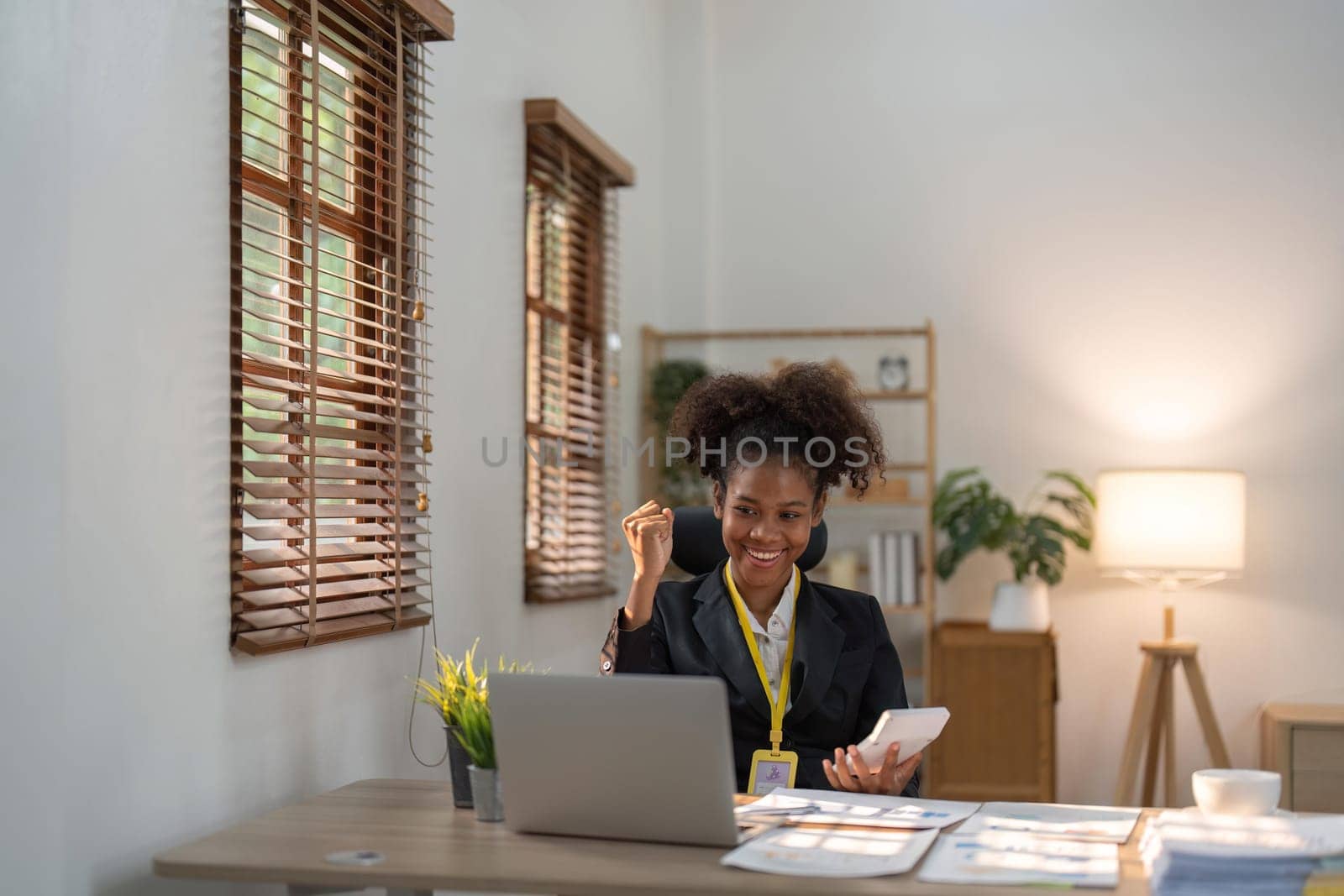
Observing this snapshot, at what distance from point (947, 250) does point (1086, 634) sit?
4.80 feet

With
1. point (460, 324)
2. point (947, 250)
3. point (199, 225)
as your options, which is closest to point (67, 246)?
point (199, 225)

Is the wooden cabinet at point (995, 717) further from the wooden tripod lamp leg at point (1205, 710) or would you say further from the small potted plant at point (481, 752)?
the small potted plant at point (481, 752)

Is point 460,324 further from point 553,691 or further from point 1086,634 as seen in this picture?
point 1086,634

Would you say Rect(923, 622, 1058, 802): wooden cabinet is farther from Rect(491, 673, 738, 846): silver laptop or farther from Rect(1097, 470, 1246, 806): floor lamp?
Rect(491, 673, 738, 846): silver laptop

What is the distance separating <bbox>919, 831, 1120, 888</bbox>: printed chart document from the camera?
5.11 ft

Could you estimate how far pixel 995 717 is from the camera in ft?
14.7

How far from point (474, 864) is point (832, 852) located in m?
0.43

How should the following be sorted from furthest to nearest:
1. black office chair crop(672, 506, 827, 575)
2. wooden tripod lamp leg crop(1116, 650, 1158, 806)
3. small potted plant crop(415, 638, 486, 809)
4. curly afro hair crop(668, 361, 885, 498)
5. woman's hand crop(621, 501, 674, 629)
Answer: wooden tripod lamp leg crop(1116, 650, 1158, 806), black office chair crop(672, 506, 827, 575), curly afro hair crop(668, 361, 885, 498), woman's hand crop(621, 501, 674, 629), small potted plant crop(415, 638, 486, 809)

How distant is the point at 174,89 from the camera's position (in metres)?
2.02

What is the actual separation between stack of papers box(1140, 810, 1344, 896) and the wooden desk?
2.5 inches

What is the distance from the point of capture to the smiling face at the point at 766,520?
2418 mm

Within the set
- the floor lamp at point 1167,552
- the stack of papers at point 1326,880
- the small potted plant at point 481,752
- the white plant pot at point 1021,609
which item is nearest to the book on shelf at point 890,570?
the white plant pot at point 1021,609

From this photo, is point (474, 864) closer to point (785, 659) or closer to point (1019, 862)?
point (1019, 862)

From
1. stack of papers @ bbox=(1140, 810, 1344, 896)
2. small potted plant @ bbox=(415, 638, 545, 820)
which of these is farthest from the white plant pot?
stack of papers @ bbox=(1140, 810, 1344, 896)
